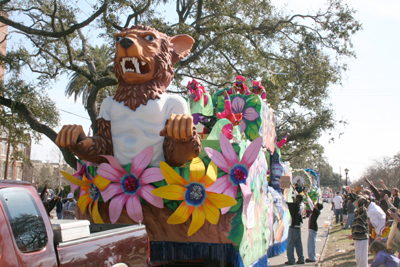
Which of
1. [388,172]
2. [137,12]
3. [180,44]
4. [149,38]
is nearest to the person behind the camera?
[149,38]

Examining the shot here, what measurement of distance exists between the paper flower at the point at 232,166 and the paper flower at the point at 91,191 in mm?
1410

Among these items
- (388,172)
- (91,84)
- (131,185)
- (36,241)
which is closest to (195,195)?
(131,185)

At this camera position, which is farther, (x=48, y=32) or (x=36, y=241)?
(x=48, y=32)

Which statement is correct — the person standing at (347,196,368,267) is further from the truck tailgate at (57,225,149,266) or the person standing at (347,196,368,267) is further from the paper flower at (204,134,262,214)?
the truck tailgate at (57,225,149,266)

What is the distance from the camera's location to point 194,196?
4.41 metres

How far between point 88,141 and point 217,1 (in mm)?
9911

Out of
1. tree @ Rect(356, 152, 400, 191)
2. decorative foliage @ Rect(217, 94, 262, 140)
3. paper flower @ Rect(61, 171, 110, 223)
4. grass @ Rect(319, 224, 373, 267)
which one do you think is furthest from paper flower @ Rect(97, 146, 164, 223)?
tree @ Rect(356, 152, 400, 191)

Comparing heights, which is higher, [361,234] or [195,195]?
[195,195]

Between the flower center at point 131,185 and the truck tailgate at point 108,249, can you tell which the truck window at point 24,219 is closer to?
the truck tailgate at point 108,249

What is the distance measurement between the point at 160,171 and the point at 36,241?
87.5 inches

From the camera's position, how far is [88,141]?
14.9 feet

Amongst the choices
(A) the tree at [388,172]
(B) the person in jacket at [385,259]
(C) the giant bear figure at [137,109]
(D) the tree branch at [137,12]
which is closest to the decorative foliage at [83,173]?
(C) the giant bear figure at [137,109]

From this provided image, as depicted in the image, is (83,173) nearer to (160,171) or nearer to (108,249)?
(160,171)

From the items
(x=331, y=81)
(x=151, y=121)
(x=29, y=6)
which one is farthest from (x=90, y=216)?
(x=331, y=81)
